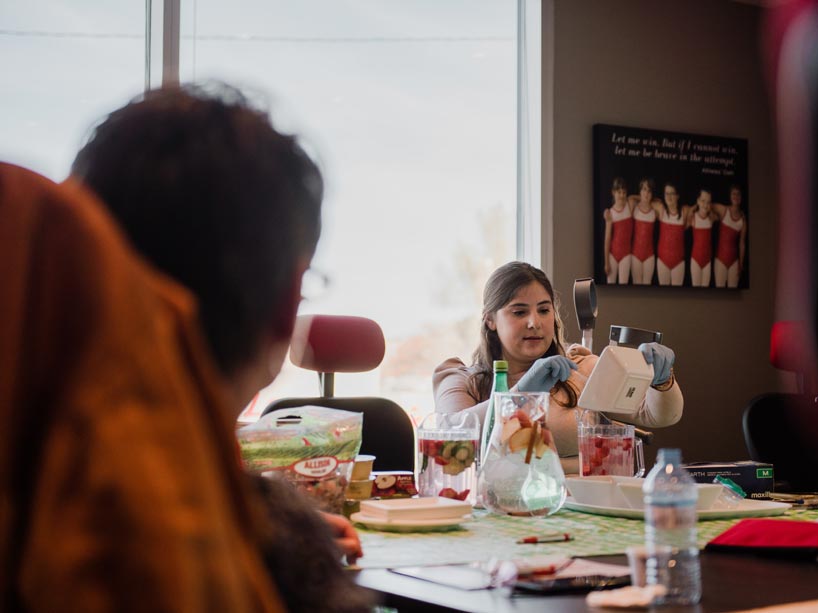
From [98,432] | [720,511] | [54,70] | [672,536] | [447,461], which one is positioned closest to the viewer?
[98,432]

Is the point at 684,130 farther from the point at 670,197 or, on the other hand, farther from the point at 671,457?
the point at 671,457

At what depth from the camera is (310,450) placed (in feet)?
5.10

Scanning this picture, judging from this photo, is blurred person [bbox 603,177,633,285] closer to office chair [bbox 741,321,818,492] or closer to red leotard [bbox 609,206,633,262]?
red leotard [bbox 609,206,633,262]

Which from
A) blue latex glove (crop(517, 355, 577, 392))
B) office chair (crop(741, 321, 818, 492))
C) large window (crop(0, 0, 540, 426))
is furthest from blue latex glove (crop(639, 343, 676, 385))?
large window (crop(0, 0, 540, 426))

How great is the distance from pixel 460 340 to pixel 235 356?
328cm

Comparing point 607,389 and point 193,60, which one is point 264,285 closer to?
point 607,389

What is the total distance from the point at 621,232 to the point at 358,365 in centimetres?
210

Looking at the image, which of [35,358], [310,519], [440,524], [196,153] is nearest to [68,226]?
[35,358]

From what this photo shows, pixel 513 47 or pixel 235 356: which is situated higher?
pixel 513 47

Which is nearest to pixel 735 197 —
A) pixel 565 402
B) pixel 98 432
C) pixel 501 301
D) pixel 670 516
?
pixel 501 301

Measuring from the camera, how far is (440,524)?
4.96ft

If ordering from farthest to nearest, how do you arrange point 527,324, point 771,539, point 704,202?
1. point 704,202
2. point 527,324
3. point 771,539

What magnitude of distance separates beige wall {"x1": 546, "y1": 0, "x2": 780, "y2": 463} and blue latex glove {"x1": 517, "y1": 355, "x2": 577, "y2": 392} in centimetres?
169

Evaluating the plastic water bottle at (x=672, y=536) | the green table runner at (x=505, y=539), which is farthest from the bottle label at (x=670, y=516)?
the green table runner at (x=505, y=539)
